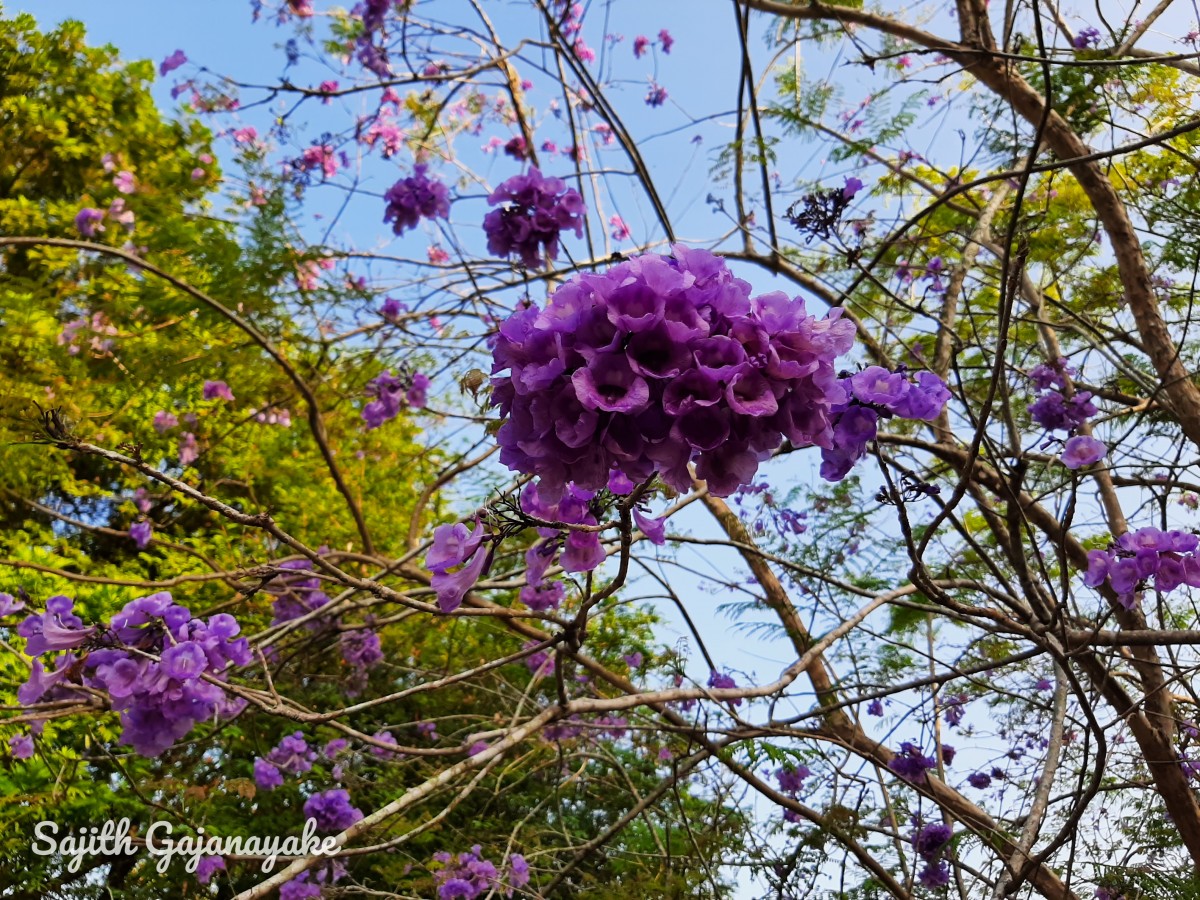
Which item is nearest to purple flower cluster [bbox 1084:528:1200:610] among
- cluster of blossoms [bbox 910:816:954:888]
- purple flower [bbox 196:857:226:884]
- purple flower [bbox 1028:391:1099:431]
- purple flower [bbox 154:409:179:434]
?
purple flower [bbox 1028:391:1099:431]

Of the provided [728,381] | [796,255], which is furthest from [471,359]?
[728,381]

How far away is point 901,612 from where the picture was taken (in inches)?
129

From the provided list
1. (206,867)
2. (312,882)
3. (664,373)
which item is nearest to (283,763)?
(206,867)

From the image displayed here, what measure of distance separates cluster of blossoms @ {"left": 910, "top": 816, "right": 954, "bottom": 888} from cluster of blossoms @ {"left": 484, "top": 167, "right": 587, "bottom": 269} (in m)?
2.01

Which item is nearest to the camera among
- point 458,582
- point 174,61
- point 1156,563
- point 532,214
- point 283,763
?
point 458,582

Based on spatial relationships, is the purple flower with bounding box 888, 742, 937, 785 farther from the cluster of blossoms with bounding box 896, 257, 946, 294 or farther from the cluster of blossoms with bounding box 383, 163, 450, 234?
the cluster of blossoms with bounding box 383, 163, 450, 234

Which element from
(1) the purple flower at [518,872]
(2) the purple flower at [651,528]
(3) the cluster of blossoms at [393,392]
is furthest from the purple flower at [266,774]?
(2) the purple flower at [651,528]

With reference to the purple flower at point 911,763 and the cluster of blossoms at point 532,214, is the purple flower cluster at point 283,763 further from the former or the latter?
the cluster of blossoms at point 532,214

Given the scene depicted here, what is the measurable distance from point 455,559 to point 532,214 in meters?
1.26

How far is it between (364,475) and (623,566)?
21.0ft

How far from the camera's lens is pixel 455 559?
110cm

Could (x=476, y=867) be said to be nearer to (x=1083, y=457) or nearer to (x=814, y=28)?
(x=1083, y=457)

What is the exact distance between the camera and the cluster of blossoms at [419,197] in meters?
2.87

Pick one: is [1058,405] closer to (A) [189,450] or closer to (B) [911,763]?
(B) [911,763]
